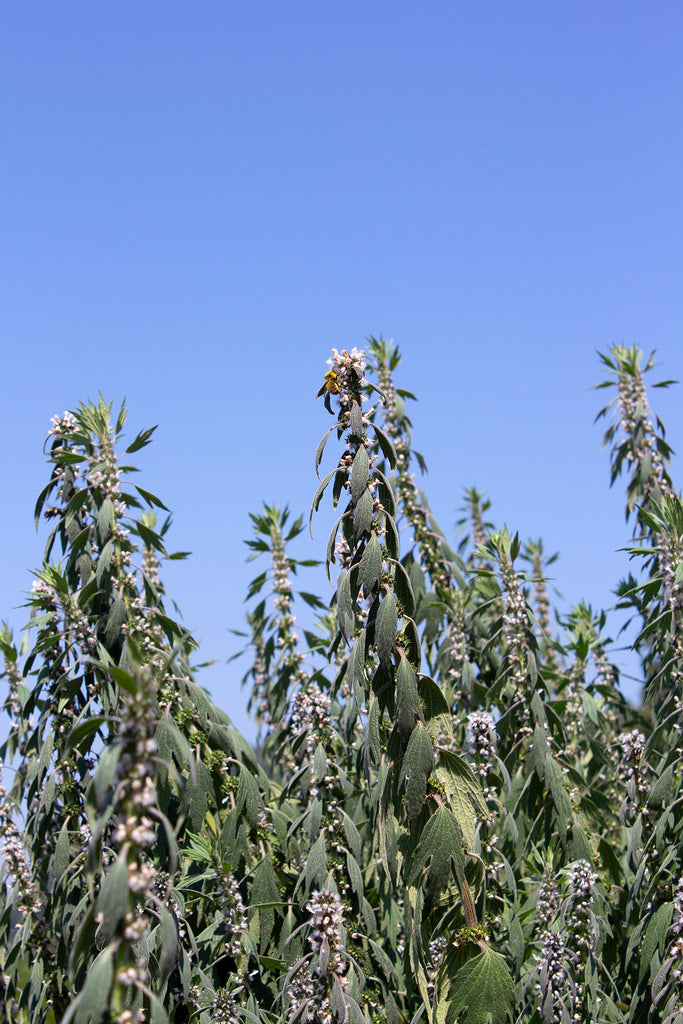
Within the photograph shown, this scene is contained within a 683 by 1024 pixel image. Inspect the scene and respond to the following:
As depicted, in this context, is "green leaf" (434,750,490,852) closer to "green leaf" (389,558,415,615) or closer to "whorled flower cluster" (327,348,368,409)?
"green leaf" (389,558,415,615)

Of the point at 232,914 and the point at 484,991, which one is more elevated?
the point at 232,914

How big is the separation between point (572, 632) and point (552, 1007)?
15.7 ft

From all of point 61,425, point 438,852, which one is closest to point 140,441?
point 61,425

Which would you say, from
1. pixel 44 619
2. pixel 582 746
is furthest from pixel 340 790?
pixel 582 746

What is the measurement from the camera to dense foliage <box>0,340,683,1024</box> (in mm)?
3303

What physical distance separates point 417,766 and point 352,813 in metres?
2.63

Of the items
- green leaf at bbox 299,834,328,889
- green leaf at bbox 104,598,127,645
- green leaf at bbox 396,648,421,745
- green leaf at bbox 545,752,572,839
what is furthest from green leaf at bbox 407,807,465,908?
green leaf at bbox 104,598,127,645

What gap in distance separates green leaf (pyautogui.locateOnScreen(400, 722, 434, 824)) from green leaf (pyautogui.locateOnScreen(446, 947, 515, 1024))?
1.83 feet

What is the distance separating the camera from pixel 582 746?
775cm

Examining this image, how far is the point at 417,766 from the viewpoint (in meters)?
3.28

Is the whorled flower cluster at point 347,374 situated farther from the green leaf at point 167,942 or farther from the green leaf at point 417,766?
the green leaf at point 167,942

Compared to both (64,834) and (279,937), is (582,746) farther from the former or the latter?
(64,834)

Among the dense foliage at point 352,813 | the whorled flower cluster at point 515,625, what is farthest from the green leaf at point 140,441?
the whorled flower cluster at point 515,625

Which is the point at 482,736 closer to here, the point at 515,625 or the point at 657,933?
the point at 515,625
